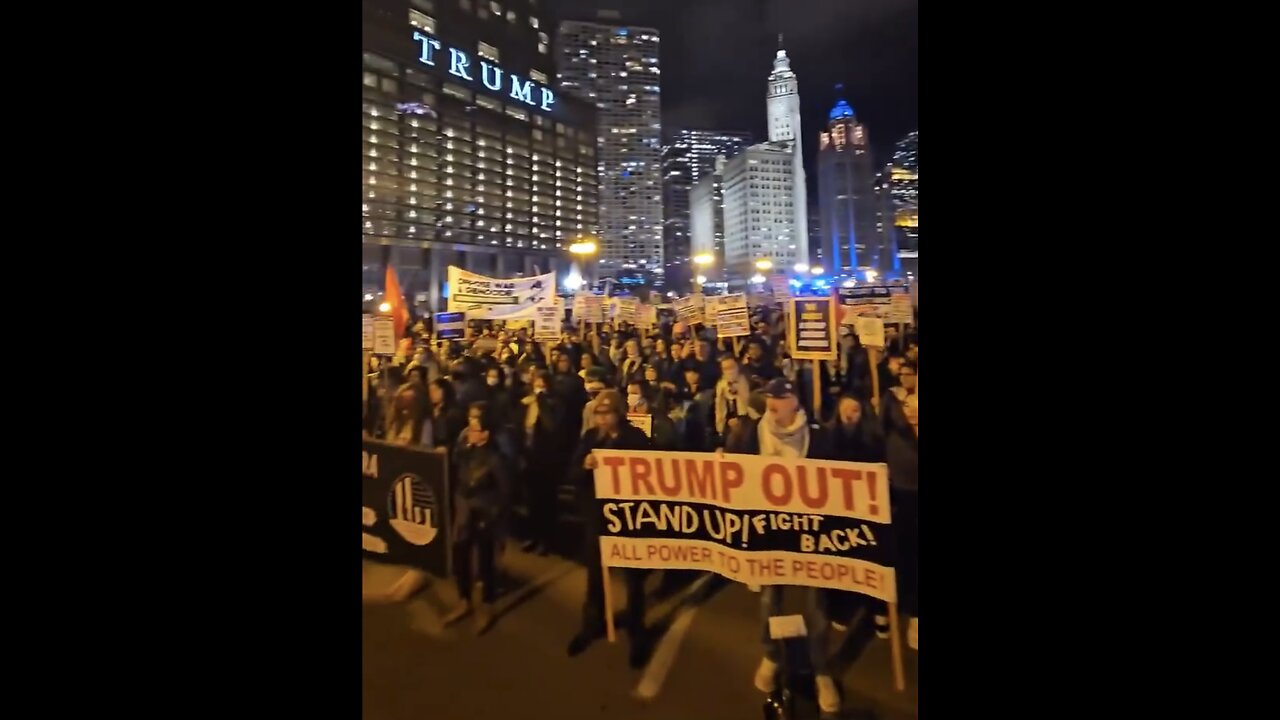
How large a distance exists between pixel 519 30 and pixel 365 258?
882 millimetres

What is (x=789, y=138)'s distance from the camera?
7.27 feet

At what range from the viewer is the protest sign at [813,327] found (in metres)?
2.27

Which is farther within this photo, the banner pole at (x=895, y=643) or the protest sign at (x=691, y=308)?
the protest sign at (x=691, y=308)

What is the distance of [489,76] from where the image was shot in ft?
8.50

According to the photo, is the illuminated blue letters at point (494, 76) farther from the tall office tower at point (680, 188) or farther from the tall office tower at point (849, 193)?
the tall office tower at point (849, 193)

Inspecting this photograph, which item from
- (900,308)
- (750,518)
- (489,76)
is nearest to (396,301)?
(489,76)

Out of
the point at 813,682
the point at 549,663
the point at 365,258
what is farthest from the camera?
the point at 365,258

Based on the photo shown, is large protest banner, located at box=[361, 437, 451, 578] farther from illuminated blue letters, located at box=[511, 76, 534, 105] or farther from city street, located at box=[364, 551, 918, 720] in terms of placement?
illuminated blue letters, located at box=[511, 76, 534, 105]

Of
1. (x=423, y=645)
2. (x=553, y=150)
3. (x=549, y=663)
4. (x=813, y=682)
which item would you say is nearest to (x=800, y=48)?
(x=553, y=150)

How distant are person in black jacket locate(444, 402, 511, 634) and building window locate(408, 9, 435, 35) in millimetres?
1233

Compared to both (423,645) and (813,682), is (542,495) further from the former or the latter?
(813,682)

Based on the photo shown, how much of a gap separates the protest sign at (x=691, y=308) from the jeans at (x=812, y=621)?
2.69 ft

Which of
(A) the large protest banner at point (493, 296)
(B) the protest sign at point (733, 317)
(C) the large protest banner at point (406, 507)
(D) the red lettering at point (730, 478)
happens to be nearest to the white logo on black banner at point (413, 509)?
(C) the large protest banner at point (406, 507)

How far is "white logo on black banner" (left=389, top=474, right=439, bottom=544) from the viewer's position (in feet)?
8.35
